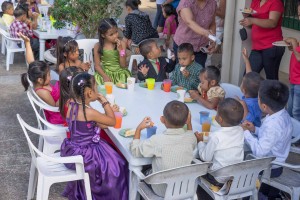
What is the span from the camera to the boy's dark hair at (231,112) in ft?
10.1

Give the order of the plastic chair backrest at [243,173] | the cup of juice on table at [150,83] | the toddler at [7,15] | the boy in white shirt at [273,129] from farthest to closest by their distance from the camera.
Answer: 1. the toddler at [7,15]
2. the cup of juice on table at [150,83]
3. the boy in white shirt at [273,129]
4. the plastic chair backrest at [243,173]

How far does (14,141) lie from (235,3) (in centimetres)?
310

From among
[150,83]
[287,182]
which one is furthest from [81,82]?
[287,182]

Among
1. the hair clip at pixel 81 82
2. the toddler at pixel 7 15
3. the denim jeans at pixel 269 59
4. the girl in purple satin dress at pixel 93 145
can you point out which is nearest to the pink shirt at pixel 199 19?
the denim jeans at pixel 269 59

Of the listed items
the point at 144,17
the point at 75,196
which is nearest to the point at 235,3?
the point at 144,17

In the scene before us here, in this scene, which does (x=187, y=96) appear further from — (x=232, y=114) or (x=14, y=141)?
(x=14, y=141)

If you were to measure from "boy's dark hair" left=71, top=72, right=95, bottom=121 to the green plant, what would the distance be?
3.33m

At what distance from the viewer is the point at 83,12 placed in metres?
6.68

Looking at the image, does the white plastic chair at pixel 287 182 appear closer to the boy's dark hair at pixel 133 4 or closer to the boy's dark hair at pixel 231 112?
the boy's dark hair at pixel 231 112

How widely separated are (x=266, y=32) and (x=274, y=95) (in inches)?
72.1

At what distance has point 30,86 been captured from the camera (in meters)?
4.39

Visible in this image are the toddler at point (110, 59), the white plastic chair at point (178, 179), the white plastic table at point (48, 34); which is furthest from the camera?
the white plastic table at point (48, 34)

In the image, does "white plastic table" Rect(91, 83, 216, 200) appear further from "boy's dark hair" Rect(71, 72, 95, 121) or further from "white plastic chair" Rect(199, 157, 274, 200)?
"white plastic chair" Rect(199, 157, 274, 200)

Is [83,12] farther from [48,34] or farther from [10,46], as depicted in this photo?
[10,46]
